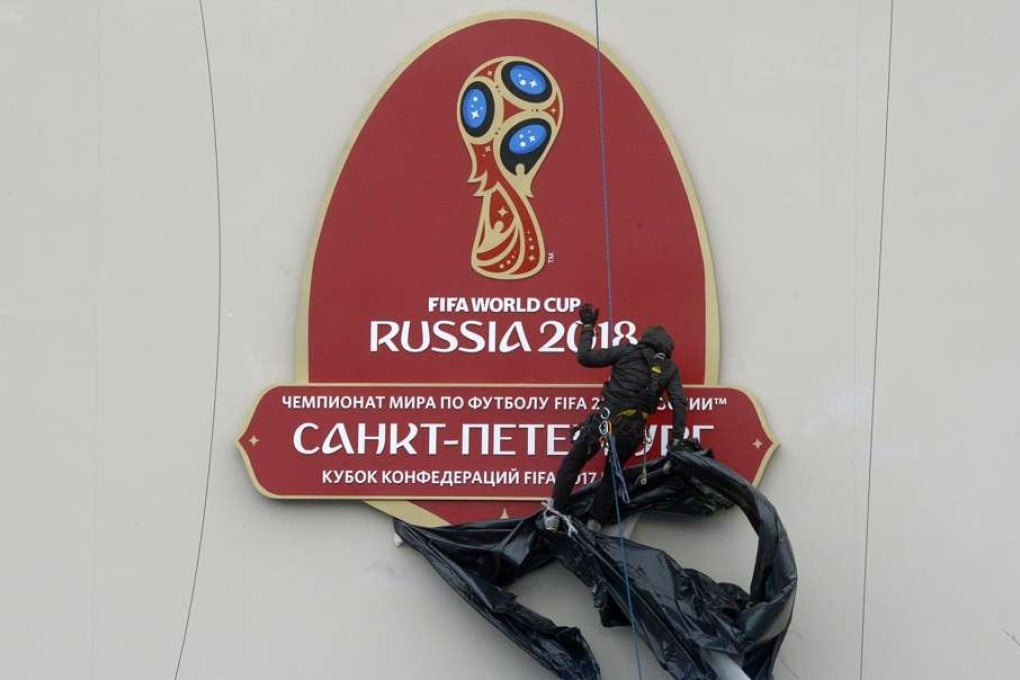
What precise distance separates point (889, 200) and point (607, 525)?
2.01 metres

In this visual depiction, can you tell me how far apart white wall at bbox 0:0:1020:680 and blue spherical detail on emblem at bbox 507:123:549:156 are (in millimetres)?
529

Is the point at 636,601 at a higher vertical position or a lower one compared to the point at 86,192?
lower

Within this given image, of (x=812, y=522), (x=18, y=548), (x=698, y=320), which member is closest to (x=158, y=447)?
(x=18, y=548)

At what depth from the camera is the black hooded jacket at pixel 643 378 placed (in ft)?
19.0

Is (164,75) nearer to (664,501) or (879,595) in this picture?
(664,501)

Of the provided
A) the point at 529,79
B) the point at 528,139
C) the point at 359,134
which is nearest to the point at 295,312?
the point at 359,134

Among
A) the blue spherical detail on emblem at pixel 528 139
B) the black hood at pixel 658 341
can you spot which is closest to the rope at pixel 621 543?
the black hood at pixel 658 341

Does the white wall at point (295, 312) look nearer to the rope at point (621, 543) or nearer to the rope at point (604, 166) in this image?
the rope at point (604, 166)

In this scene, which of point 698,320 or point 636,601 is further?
point 698,320

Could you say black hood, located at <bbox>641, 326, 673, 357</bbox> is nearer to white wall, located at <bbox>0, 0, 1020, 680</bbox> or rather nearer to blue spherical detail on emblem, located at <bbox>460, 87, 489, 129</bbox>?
white wall, located at <bbox>0, 0, 1020, 680</bbox>

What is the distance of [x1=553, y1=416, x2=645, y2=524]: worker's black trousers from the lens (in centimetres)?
584

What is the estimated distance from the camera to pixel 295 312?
20.7ft

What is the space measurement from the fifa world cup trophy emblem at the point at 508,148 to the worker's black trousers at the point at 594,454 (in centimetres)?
87

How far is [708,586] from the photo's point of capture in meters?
5.79
